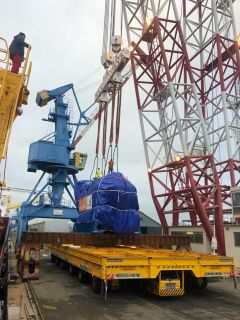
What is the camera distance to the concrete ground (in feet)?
26.7

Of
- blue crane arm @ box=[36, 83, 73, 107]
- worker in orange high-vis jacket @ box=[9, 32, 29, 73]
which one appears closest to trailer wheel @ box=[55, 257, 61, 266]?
worker in orange high-vis jacket @ box=[9, 32, 29, 73]

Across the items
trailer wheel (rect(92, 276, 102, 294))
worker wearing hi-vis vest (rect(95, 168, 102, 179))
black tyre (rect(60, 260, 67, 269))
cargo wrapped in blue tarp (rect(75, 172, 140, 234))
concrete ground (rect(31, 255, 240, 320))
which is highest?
worker wearing hi-vis vest (rect(95, 168, 102, 179))

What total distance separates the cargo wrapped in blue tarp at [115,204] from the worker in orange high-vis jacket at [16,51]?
5.62m

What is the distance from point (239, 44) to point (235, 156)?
928 cm

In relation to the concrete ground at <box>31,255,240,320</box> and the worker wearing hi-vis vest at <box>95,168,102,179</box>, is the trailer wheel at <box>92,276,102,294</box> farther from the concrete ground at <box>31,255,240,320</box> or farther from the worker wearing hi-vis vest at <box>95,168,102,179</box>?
the worker wearing hi-vis vest at <box>95,168,102,179</box>

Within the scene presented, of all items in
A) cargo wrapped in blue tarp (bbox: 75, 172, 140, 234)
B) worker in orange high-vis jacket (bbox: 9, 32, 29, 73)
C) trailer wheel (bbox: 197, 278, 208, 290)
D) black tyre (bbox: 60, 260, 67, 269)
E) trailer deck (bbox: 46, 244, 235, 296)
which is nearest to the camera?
trailer deck (bbox: 46, 244, 235, 296)

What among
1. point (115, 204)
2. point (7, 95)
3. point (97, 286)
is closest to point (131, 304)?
point (97, 286)

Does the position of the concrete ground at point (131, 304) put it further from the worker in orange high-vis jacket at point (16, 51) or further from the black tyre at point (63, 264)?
the worker in orange high-vis jacket at point (16, 51)

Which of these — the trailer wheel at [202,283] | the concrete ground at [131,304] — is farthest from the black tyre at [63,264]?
the trailer wheel at [202,283]

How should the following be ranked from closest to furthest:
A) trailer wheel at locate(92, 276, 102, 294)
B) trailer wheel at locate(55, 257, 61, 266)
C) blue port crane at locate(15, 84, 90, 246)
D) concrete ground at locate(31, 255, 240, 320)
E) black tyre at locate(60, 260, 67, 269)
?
1. concrete ground at locate(31, 255, 240, 320)
2. trailer wheel at locate(92, 276, 102, 294)
3. black tyre at locate(60, 260, 67, 269)
4. trailer wheel at locate(55, 257, 61, 266)
5. blue port crane at locate(15, 84, 90, 246)

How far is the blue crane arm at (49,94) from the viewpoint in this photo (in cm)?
3222

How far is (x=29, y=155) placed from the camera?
30.6 metres

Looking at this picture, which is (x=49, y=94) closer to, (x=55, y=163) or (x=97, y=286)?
(x=55, y=163)

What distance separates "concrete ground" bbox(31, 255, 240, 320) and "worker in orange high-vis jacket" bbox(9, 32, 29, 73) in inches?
308
